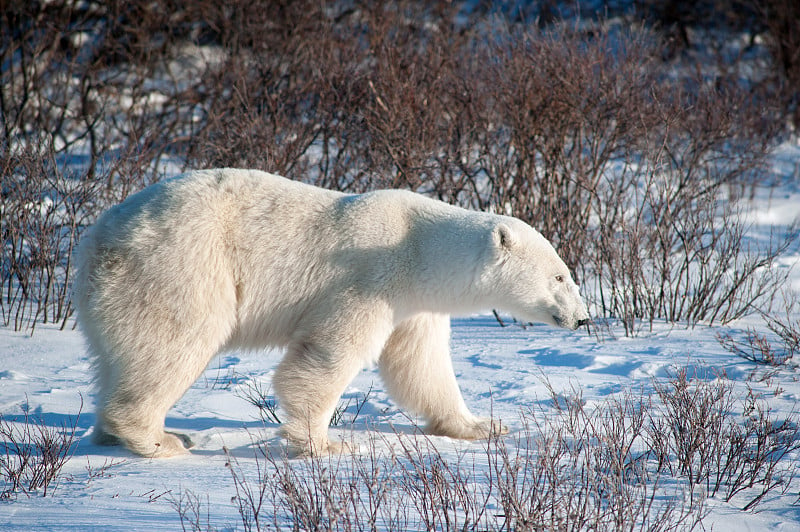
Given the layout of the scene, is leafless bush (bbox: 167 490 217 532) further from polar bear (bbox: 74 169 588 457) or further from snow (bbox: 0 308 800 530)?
polar bear (bbox: 74 169 588 457)

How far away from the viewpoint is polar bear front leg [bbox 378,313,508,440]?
3.86 metres

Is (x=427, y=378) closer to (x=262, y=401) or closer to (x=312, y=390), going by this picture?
(x=312, y=390)

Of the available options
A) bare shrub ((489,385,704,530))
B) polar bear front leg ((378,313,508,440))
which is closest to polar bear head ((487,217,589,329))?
polar bear front leg ((378,313,508,440))

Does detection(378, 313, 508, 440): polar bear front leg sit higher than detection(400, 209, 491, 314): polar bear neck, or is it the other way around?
detection(400, 209, 491, 314): polar bear neck

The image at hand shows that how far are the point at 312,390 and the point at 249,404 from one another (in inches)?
41.8

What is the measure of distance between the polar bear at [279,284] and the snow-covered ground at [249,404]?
0.85ft

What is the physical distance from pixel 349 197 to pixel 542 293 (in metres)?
1.04

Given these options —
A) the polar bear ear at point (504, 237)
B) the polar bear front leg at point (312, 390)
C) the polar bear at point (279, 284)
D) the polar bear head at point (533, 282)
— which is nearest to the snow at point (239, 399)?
A: the polar bear front leg at point (312, 390)

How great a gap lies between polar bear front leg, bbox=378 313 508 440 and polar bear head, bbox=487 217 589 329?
0.42m

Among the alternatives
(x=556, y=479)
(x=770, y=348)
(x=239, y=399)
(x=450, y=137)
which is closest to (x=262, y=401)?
(x=239, y=399)

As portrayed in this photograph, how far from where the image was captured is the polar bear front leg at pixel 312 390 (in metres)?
3.38

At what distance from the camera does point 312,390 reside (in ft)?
11.1

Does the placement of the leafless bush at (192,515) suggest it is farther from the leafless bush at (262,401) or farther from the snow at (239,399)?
the leafless bush at (262,401)

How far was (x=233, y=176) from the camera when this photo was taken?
3.57m
